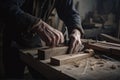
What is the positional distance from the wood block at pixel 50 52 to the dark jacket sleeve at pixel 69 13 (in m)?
0.40

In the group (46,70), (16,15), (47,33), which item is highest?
(16,15)

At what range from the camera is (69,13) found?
1913mm

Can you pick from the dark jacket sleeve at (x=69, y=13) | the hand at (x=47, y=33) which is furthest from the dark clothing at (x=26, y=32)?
the hand at (x=47, y=33)

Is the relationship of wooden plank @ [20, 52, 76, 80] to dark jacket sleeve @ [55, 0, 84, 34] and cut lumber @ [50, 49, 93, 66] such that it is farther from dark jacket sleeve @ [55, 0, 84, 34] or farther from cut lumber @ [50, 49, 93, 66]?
dark jacket sleeve @ [55, 0, 84, 34]

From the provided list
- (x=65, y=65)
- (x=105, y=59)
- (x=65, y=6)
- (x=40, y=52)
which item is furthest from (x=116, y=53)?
(x=65, y=6)

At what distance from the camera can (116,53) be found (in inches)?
56.9

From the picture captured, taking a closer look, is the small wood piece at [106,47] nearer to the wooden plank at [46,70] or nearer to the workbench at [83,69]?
the workbench at [83,69]

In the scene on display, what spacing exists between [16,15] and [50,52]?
1.20ft

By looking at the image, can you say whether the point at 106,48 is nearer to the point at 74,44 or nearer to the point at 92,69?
the point at 74,44

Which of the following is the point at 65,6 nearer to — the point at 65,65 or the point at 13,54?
the point at 13,54

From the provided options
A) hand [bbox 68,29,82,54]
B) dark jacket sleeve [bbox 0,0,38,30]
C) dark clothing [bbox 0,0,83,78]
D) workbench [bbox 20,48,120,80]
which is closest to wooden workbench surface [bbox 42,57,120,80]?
workbench [bbox 20,48,120,80]

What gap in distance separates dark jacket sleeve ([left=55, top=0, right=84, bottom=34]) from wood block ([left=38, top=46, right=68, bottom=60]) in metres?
0.40

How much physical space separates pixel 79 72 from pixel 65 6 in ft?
3.06

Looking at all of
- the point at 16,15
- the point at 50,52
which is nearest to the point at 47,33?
the point at 50,52
